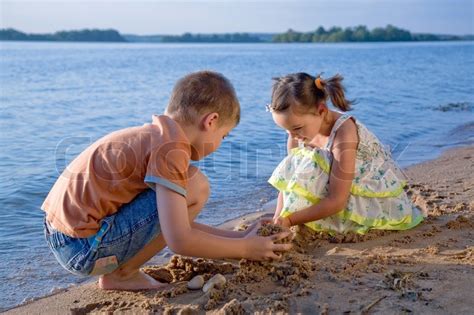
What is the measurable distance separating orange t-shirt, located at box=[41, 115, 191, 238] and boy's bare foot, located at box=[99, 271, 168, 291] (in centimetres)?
33

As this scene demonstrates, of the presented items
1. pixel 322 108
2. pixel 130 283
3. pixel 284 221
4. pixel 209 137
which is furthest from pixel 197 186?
pixel 322 108

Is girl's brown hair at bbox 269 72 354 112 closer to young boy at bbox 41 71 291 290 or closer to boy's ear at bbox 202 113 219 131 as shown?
young boy at bbox 41 71 291 290

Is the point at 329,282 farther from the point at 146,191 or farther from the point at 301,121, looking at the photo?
the point at 301,121

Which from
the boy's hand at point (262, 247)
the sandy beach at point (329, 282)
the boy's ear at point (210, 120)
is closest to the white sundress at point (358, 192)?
the sandy beach at point (329, 282)

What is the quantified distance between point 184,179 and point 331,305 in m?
0.79

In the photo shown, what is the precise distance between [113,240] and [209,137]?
0.62 metres

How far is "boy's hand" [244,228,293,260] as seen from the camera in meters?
2.67

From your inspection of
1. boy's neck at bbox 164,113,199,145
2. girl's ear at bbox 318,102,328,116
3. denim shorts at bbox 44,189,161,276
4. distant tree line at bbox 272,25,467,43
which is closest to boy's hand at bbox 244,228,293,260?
denim shorts at bbox 44,189,161,276

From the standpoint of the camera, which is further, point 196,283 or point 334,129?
point 334,129

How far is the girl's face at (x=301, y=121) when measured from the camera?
136 inches

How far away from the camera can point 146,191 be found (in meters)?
2.54

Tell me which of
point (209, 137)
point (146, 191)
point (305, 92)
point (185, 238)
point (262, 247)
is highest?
point (305, 92)

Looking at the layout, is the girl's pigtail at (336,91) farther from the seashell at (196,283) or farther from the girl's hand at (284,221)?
the seashell at (196,283)

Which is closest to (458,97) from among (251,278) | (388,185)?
(388,185)
